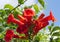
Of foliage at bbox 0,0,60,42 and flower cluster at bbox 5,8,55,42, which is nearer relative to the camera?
flower cluster at bbox 5,8,55,42


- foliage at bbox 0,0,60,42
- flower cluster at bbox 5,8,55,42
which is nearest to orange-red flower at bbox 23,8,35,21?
flower cluster at bbox 5,8,55,42

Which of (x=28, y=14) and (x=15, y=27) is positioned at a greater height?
(x=28, y=14)

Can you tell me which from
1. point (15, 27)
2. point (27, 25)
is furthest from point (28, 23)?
point (15, 27)

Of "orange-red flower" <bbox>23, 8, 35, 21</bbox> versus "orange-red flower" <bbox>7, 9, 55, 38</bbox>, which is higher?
"orange-red flower" <bbox>23, 8, 35, 21</bbox>

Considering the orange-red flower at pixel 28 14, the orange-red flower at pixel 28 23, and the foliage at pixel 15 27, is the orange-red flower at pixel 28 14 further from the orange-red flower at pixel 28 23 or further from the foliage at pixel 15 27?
the foliage at pixel 15 27

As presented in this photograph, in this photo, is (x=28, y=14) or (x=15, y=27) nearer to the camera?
(x=28, y=14)

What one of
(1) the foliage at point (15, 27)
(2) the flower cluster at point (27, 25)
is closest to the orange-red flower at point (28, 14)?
(2) the flower cluster at point (27, 25)

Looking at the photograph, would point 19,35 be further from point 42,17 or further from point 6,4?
point 6,4

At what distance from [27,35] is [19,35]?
254 mm

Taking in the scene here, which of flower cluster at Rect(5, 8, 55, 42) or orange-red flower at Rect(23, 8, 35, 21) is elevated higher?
orange-red flower at Rect(23, 8, 35, 21)

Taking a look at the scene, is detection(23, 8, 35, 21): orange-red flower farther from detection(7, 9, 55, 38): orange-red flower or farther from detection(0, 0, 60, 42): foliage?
detection(0, 0, 60, 42): foliage

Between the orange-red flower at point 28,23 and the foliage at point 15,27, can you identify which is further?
the foliage at point 15,27

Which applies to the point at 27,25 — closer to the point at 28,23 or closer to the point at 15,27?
the point at 28,23

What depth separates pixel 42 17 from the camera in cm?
285
